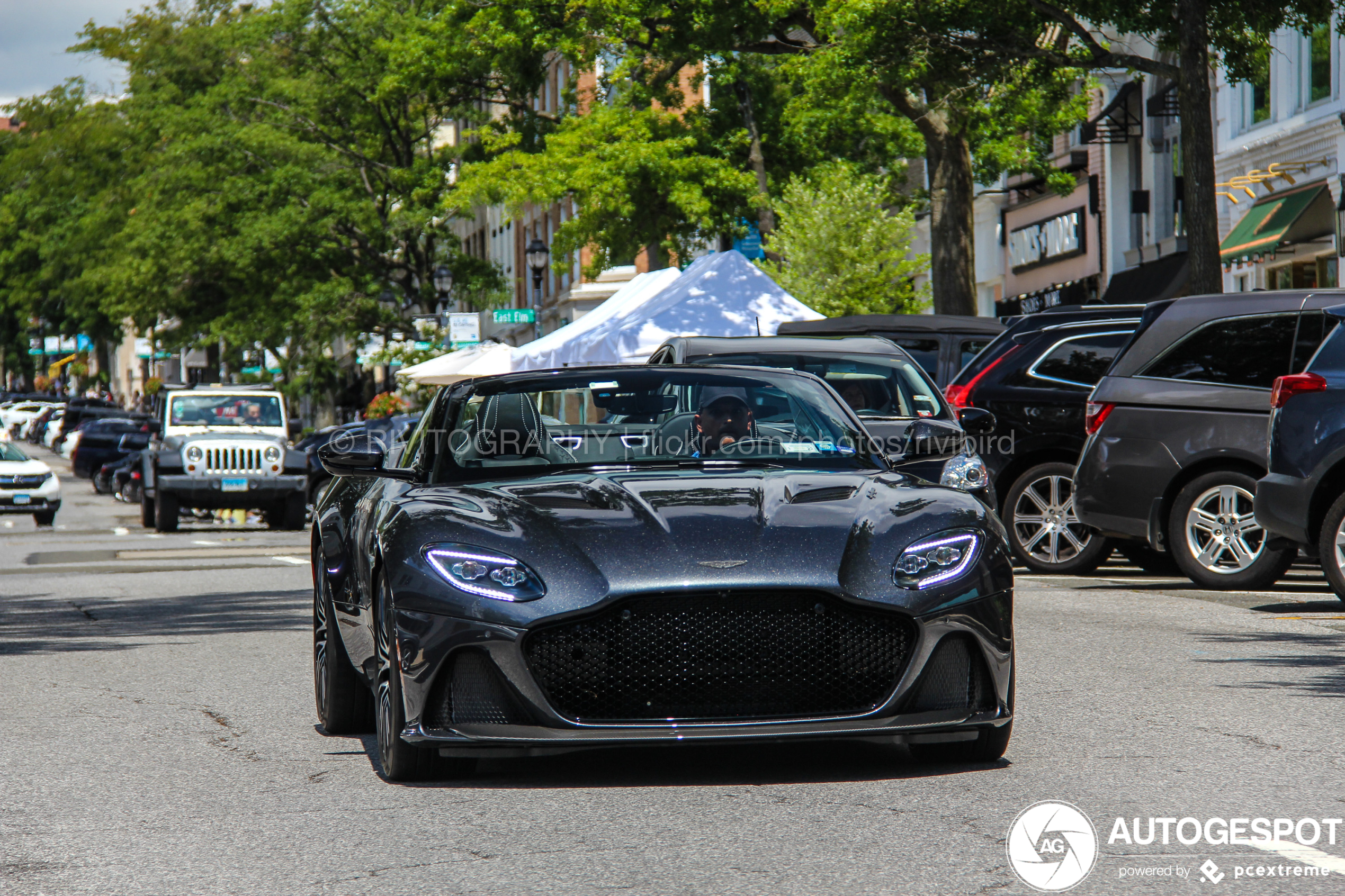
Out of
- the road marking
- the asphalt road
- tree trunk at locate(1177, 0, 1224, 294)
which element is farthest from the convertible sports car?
tree trunk at locate(1177, 0, 1224, 294)

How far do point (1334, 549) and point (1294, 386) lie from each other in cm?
97

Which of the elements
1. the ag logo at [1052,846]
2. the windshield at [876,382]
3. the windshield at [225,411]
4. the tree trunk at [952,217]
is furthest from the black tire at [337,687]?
the windshield at [225,411]

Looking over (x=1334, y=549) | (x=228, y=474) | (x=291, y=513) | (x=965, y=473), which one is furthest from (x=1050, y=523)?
(x=228, y=474)

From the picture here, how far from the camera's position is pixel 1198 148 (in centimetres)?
1928

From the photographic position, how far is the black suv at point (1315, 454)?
1129 centimetres

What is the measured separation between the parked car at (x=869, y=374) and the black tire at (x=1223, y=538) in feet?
4.19

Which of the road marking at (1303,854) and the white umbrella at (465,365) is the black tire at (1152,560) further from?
the white umbrella at (465,365)

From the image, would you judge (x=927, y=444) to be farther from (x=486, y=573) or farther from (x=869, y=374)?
(x=869, y=374)

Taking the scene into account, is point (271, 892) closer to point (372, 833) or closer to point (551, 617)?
point (372, 833)

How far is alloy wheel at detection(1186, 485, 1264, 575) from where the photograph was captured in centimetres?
1294

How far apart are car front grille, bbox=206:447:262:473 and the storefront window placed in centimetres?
1584

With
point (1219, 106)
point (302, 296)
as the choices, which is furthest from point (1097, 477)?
point (302, 296)

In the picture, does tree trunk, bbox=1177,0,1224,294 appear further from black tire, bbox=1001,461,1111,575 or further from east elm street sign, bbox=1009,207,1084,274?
east elm street sign, bbox=1009,207,1084,274

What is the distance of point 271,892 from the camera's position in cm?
486
